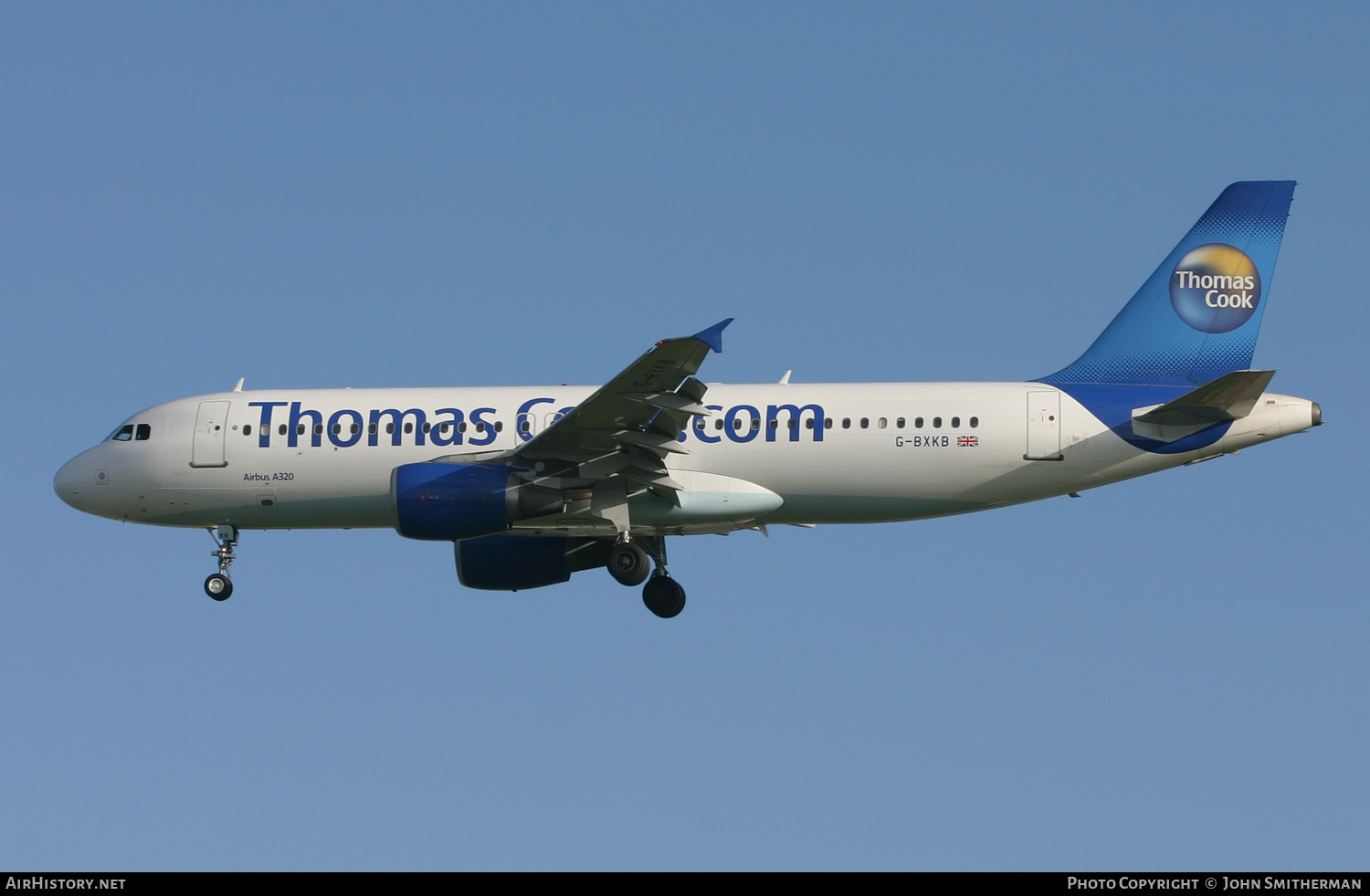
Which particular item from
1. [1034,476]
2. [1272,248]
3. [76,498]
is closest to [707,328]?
[1034,476]

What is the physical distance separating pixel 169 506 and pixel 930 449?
50.2 ft

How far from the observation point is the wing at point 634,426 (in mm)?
30375

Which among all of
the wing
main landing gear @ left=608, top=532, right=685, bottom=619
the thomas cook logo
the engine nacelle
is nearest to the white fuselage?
the wing

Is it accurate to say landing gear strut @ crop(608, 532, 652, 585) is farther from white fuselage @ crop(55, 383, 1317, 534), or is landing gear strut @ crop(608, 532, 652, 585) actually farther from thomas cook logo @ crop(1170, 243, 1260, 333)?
thomas cook logo @ crop(1170, 243, 1260, 333)

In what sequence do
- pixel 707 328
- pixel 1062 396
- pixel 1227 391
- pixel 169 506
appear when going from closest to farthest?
pixel 707 328 → pixel 1227 391 → pixel 1062 396 → pixel 169 506

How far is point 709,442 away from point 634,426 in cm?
210

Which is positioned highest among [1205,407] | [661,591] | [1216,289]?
[1216,289]

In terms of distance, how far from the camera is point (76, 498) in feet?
121

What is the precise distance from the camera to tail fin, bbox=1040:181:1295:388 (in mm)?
34094

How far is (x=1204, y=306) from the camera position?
1359 inches

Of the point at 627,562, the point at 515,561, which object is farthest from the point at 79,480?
the point at 627,562

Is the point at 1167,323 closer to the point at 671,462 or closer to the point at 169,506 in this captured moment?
the point at 671,462

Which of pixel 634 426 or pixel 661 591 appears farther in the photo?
pixel 661 591

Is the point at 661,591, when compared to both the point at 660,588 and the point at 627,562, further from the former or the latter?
the point at 627,562
